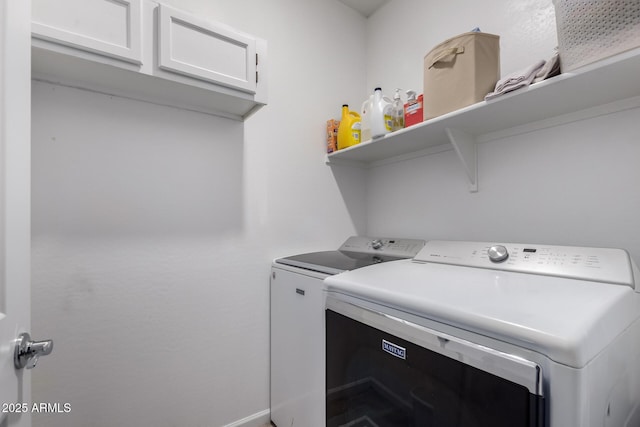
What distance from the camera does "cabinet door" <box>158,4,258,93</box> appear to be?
1.24 meters

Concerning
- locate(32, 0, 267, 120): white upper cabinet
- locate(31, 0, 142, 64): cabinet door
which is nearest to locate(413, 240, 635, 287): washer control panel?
locate(32, 0, 267, 120): white upper cabinet

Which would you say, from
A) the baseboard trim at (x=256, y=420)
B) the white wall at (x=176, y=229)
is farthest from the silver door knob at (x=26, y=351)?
the baseboard trim at (x=256, y=420)

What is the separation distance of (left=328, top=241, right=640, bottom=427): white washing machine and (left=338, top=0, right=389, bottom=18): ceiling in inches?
81.9

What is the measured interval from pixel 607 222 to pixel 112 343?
7.63 ft

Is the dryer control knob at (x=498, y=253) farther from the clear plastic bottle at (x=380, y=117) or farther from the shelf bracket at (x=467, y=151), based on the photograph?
the clear plastic bottle at (x=380, y=117)

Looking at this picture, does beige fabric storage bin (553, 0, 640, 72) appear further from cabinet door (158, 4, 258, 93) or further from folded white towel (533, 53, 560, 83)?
cabinet door (158, 4, 258, 93)

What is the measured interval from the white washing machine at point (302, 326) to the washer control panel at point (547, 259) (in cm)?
30

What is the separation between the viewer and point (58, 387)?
1279 mm

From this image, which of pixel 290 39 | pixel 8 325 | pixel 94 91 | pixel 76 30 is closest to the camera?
pixel 8 325

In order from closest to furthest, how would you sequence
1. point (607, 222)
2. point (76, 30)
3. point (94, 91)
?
point (76, 30) < point (607, 222) < point (94, 91)


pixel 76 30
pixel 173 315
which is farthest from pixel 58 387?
pixel 76 30

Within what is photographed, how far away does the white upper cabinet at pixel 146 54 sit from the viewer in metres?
1.07

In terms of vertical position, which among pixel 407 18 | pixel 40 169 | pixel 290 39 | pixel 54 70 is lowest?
pixel 40 169

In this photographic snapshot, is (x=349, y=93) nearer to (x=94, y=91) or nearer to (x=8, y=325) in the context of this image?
(x=94, y=91)
